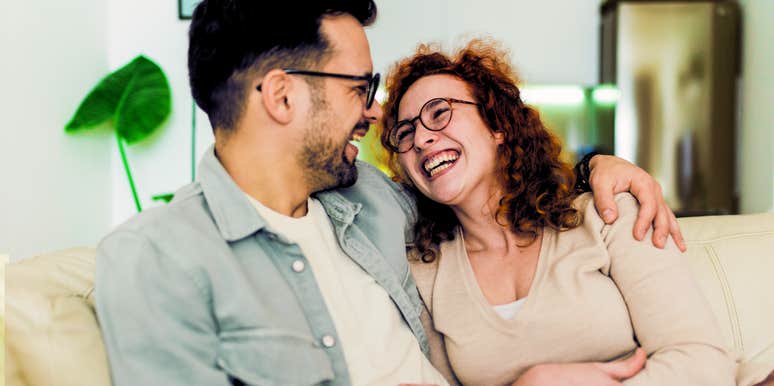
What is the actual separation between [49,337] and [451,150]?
0.88 meters

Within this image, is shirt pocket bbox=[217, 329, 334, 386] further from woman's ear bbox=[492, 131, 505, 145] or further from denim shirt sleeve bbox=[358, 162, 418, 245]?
woman's ear bbox=[492, 131, 505, 145]

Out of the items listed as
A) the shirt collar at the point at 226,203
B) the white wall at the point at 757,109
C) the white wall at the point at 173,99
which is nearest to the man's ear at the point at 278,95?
the shirt collar at the point at 226,203

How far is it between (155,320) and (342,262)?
442 mm

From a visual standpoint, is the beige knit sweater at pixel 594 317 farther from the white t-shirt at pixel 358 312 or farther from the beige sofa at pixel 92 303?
→ the beige sofa at pixel 92 303

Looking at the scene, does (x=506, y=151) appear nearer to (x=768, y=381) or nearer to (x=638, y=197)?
(x=638, y=197)

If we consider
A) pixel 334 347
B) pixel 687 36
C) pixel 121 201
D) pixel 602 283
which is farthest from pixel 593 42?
pixel 334 347

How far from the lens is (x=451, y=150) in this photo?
151 centimetres

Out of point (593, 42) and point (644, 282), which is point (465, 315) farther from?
point (593, 42)

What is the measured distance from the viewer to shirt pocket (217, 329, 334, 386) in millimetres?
1062

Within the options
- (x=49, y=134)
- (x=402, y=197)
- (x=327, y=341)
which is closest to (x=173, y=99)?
(x=49, y=134)

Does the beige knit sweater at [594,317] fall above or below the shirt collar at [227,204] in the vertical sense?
below

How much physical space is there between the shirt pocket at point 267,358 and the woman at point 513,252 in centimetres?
44

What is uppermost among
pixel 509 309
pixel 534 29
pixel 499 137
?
pixel 534 29

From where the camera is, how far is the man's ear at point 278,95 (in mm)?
1261
